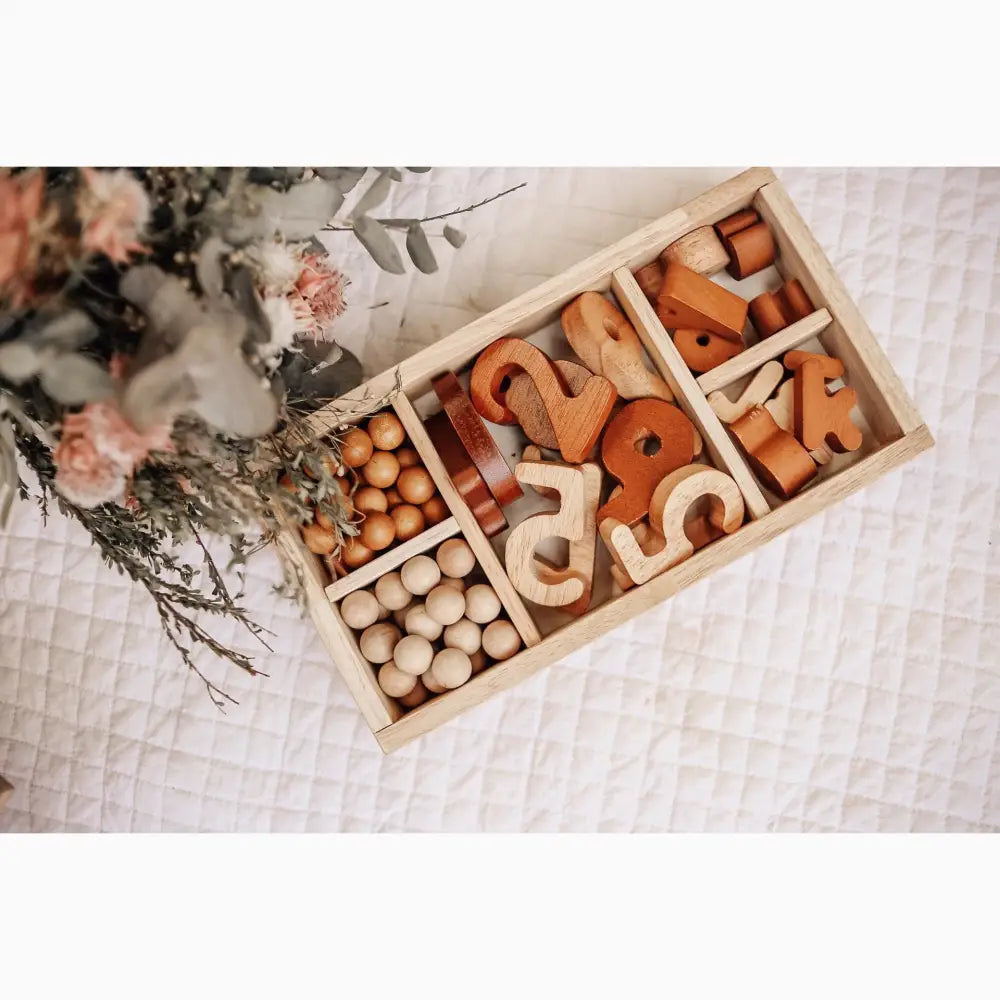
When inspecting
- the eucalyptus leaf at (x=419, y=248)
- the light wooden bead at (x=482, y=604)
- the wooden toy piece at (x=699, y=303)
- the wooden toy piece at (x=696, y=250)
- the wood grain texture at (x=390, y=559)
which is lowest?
the light wooden bead at (x=482, y=604)

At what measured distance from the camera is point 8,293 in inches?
17.6

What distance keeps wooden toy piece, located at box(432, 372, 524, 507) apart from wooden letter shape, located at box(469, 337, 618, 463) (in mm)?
27

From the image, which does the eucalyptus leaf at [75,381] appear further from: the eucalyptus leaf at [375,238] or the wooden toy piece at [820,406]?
the wooden toy piece at [820,406]

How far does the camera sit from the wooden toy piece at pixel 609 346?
81 centimetres

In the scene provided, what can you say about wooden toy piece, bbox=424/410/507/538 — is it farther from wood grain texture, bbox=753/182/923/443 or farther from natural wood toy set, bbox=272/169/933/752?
wood grain texture, bbox=753/182/923/443

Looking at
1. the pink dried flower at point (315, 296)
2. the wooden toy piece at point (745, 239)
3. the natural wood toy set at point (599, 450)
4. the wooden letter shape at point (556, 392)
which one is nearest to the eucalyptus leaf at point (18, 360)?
the pink dried flower at point (315, 296)

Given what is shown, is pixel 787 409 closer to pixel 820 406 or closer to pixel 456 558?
pixel 820 406

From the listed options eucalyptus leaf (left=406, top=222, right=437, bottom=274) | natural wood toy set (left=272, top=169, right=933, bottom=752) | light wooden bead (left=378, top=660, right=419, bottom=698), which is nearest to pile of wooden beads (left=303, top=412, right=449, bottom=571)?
natural wood toy set (left=272, top=169, right=933, bottom=752)

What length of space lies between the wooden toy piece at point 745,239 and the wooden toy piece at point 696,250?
11 mm

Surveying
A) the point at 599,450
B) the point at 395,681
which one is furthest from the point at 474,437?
the point at 395,681

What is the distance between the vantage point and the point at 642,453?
31.8 inches

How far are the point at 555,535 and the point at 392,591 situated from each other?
175 millimetres

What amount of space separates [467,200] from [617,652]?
0.55 meters
